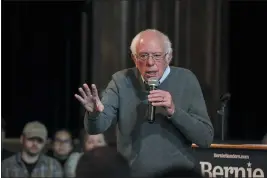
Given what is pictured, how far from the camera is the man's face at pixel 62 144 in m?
2.34

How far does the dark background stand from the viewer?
101 inches

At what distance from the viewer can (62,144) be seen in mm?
2416

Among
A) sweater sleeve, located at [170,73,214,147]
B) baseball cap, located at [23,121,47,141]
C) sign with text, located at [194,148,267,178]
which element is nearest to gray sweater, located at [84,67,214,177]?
sweater sleeve, located at [170,73,214,147]

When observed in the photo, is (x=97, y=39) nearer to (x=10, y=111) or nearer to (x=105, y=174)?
(x=10, y=111)

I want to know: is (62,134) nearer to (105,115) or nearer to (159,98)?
(105,115)

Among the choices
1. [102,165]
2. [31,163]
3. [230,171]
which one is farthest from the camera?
[31,163]

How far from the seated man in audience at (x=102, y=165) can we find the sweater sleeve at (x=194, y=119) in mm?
575

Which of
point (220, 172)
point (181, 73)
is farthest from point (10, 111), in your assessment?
point (181, 73)

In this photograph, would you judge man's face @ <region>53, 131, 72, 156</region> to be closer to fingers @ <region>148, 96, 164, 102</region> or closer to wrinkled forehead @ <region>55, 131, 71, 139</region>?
wrinkled forehead @ <region>55, 131, 71, 139</region>

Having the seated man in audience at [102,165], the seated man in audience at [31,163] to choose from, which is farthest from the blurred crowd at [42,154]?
the seated man in audience at [102,165]

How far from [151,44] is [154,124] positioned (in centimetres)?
23

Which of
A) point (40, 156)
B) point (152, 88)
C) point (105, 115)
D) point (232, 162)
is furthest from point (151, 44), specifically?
point (40, 156)

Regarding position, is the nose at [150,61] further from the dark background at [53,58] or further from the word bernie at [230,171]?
the dark background at [53,58]

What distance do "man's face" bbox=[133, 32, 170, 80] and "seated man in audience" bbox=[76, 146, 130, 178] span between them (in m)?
0.63
